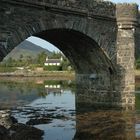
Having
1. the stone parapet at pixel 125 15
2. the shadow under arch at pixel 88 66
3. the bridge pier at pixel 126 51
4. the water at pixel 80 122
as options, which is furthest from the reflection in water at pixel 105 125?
the stone parapet at pixel 125 15

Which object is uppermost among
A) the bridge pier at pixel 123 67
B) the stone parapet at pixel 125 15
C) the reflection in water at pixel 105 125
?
the stone parapet at pixel 125 15

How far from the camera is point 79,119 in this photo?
20078 mm

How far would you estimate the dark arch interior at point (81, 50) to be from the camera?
2136 centimetres

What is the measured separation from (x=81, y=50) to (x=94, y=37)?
2.30 meters

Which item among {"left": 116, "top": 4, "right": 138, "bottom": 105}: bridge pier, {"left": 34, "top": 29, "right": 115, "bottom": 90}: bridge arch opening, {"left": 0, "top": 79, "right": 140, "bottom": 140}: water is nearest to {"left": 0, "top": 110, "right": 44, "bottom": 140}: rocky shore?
{"left": 0, "top": 79, "right": 140, "bottom": 140}: water

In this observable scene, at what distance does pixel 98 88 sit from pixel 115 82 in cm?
129

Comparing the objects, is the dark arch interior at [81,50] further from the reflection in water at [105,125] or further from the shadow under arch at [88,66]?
the reflection in water at [105,125]

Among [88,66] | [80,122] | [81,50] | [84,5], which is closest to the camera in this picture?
[80,122]

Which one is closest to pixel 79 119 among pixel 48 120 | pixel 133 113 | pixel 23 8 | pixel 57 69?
pixel 48 120

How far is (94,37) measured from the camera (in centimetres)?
2144

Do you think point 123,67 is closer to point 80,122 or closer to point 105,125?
point 80,122

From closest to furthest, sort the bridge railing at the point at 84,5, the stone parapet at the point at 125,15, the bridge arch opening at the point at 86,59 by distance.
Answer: the bridge railing at the point at 84,5
the bridge arch opening at the point at 86,59
the stone parapet at the point at 125,15

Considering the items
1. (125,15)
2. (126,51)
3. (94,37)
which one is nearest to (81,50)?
(94,37)

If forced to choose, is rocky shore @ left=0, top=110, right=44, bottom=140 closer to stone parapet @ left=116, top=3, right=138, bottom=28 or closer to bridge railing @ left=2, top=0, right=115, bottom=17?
bridge railing @ left=2, top=0, right=115, bottom=17
